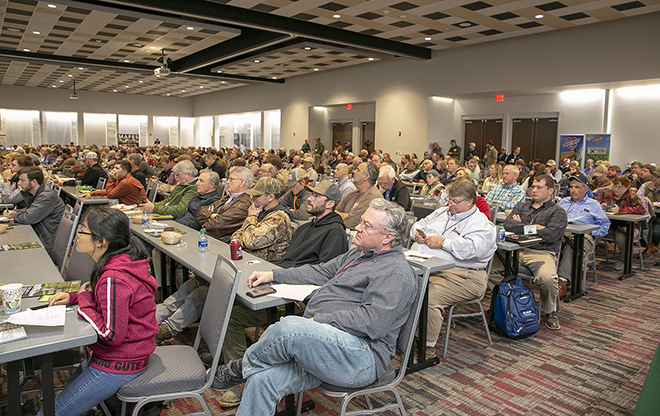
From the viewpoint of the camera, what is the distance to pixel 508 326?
3902 mm

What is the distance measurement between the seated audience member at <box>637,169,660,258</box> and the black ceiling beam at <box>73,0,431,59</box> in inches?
303

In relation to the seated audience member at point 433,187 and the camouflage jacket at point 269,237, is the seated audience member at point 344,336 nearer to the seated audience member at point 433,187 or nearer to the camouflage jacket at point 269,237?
the camouflage jacket at point 269,237

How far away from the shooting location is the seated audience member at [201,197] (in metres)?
5.00

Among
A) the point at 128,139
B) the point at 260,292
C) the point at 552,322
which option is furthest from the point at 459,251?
the point at 128,139

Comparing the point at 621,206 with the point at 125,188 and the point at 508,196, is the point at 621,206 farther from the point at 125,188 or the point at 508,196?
the point at 125,188

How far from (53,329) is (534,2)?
395 inches

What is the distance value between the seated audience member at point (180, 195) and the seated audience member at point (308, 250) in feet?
7.14

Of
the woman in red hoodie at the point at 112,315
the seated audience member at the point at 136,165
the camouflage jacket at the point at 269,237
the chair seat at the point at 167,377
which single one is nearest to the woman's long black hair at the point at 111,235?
the woman in red hoodie at the point at 112,315

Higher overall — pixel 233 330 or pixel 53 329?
pixel 53 329

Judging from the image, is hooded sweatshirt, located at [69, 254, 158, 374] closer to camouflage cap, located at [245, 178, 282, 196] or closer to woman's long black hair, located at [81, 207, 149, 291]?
woman's long black hair, located at [81, 207, 149, 291]

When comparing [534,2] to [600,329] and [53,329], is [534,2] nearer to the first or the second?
[600,329]

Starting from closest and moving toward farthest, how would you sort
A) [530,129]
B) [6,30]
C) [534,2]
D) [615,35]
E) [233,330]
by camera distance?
1. [233,330]
2. [534,2]
3. [615,35]
4. [6,30]
5. [530,129]

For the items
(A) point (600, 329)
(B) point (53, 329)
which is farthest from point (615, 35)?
(B) point (53, 329)

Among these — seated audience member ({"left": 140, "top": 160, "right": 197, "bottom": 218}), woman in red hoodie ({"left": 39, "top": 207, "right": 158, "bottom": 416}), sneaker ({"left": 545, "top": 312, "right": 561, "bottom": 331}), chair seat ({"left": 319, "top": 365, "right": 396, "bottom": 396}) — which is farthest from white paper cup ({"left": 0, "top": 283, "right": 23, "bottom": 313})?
sneaker ({"left": 545, "top": 312, "right": 561, "bottom": 331})
